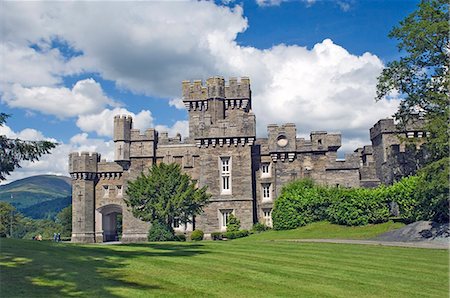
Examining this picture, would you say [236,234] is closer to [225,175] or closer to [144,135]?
[225,175]

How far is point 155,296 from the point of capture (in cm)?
948

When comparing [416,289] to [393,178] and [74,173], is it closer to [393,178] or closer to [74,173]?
[393,178]

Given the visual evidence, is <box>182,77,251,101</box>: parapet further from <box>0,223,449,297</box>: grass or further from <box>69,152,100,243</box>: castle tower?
<box>0,223,449,297</box>: grass

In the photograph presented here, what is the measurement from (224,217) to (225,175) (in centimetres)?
412

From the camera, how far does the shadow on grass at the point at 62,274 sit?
9.26 m

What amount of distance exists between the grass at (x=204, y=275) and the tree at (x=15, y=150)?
19.3ft

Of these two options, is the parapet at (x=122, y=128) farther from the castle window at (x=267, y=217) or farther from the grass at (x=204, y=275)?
the grass at (x=204, y=275)

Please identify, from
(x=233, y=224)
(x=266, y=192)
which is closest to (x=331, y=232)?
(x=233, y=224)

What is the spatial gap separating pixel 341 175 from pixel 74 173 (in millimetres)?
30378

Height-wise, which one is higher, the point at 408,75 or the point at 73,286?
the point at 408,75

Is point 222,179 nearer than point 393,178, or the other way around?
point 393,178

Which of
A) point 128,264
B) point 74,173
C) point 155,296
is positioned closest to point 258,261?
point 128,264

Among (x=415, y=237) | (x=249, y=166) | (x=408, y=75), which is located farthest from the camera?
(x=249, y=166)

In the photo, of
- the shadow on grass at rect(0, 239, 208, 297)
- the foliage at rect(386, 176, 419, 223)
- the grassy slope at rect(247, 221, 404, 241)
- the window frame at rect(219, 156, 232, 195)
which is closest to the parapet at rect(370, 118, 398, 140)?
the foliage at rect(386, 176, 419, 223)
